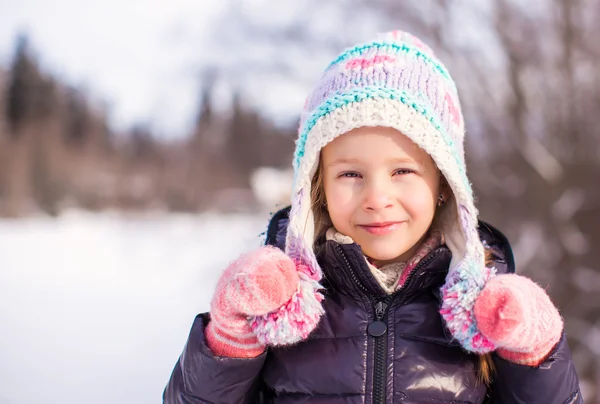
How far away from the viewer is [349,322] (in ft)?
2.86

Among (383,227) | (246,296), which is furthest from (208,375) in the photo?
(383,227)

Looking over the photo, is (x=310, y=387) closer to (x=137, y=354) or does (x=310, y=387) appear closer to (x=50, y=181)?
(x=137, y=354)

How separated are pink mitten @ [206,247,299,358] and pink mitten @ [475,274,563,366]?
0.96 feet

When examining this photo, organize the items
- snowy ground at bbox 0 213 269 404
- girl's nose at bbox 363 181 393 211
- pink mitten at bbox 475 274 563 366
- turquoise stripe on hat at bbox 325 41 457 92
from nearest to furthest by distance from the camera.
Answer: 1. pink mitten at bbox 475 274 563 366
2. girl's nose at bbox 363 181 393 211
3. turquoise stripe on hat at bbox 325 41 457 92
4. snowy ground at bbox 0 213 269 404

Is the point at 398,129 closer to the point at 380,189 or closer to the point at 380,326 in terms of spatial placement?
the point at 380,189

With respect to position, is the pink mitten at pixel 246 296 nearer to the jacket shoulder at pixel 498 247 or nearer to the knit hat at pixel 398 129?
the knit hat at pixel 398 129

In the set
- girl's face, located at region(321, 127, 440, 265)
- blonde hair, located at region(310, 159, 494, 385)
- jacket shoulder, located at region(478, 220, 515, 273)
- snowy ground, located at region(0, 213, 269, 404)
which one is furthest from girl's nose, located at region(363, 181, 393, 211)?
snowy ground, located at region(0, 213, 269, 404)

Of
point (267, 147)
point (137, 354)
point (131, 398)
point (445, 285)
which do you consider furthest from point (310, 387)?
point (267, 147)

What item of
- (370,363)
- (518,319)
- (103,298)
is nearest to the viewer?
(518,319)

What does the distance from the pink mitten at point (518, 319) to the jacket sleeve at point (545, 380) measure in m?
0.01

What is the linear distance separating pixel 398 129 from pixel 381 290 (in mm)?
275

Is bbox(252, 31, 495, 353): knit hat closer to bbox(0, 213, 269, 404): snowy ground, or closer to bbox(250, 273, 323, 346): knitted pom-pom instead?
bbox(250, 273, 323, 346): knitted pom-pom

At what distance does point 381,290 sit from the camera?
0.88 metres

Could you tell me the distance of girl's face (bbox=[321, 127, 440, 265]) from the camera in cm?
88
